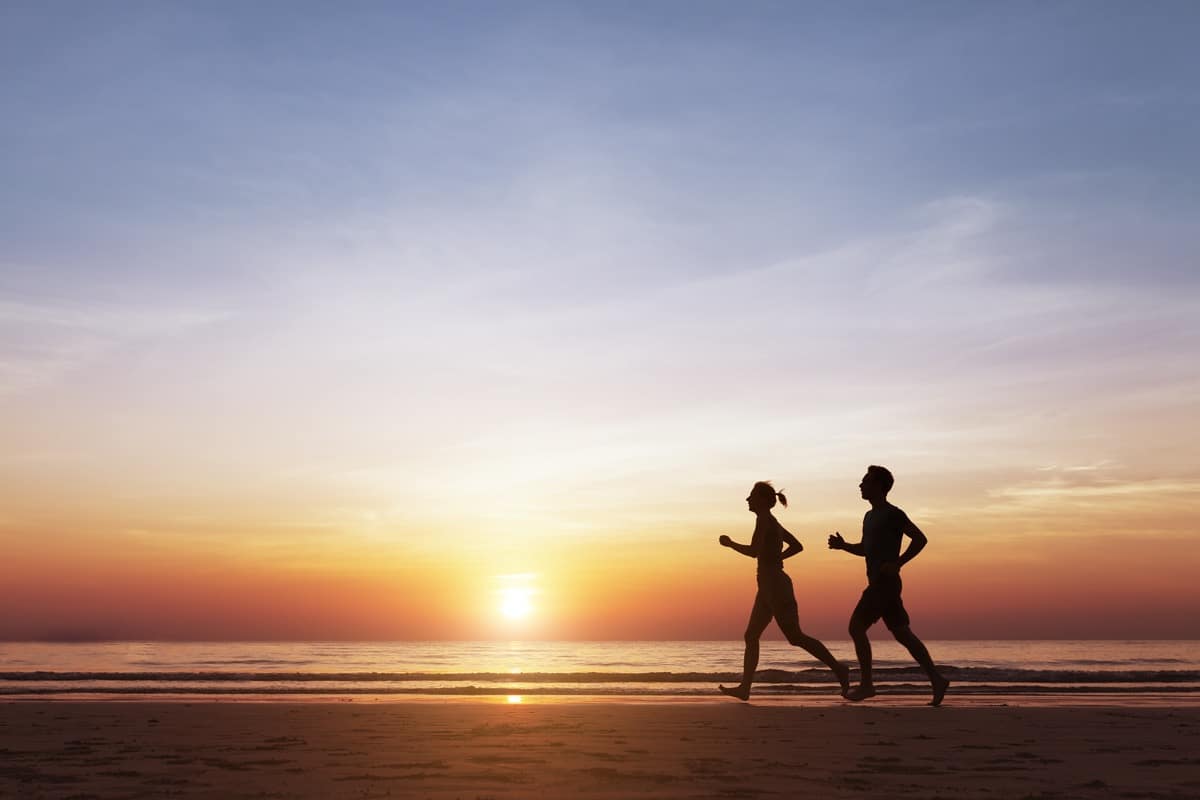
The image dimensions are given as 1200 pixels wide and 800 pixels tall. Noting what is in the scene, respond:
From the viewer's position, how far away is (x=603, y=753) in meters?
7.37

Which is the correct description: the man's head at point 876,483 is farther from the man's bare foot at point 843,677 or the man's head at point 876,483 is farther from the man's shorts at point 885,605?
the man's bare foot at point 843,677

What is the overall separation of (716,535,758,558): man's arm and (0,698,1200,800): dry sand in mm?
2096

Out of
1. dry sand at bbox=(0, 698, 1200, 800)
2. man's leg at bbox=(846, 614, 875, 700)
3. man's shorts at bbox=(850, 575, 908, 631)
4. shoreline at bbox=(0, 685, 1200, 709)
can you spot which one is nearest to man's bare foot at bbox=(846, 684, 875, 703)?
man's leg at bbox=(846, 614, 875, 700)

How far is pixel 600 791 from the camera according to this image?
5723 mm

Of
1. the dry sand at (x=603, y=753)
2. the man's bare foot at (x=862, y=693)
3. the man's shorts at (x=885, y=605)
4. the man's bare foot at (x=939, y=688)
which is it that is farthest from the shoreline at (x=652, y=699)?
the dry sand at (x=603, y=753)

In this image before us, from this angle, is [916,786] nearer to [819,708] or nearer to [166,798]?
[166,798]

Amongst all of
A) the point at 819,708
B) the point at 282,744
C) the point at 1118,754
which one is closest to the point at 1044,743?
the point at 1118,754

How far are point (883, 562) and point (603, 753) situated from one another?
5673mm

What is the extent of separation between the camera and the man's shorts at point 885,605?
1195 cm

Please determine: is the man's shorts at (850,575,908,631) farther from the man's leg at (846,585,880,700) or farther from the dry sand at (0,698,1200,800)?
the dry sand at (0,698,1200,800)

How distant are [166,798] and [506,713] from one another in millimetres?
5484

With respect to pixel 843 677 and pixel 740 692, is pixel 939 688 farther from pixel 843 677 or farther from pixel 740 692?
pixel 740 692

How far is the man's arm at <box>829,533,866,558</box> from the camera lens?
12.0 meters

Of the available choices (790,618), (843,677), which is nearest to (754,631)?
(790,618)
